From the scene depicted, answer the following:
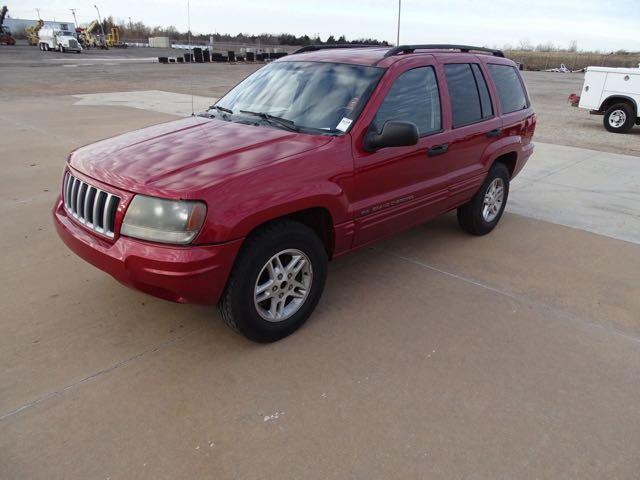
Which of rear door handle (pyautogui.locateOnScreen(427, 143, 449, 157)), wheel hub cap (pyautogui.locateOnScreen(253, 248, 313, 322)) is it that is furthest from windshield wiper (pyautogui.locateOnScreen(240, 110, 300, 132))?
rear door handle (pyautogui.locateOnScreen(427, 143, 449, 157))

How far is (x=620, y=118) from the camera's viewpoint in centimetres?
1271

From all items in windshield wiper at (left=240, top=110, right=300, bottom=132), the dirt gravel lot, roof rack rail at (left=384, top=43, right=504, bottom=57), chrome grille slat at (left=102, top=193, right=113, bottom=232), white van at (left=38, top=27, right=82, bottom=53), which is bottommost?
the dirt gravel lot

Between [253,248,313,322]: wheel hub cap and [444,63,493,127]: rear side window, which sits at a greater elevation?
[444,63,493,127]: rear side window

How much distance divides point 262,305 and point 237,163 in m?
0.91

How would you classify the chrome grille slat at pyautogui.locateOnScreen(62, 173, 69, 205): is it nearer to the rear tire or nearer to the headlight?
the headlight

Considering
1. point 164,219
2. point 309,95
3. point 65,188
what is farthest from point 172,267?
point 309,95

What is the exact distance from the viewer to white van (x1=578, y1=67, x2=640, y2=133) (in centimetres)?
1229

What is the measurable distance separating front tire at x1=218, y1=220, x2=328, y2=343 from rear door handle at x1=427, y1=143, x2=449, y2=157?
1.33 metres

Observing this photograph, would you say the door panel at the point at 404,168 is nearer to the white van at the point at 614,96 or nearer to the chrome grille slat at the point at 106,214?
the chrome grille slat at the point at 106,214

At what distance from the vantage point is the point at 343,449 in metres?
2.45

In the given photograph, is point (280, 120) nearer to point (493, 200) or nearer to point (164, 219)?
point (164, 219)

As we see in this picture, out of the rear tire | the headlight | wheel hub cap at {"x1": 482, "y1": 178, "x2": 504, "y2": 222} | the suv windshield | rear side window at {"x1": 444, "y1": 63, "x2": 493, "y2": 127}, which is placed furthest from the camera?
wheel hub cap at {"x1": 482, "y1": 178, "x2": 504, "y2": 222}

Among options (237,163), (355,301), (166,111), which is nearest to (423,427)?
(355,301)

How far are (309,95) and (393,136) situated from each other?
83 centimetres
